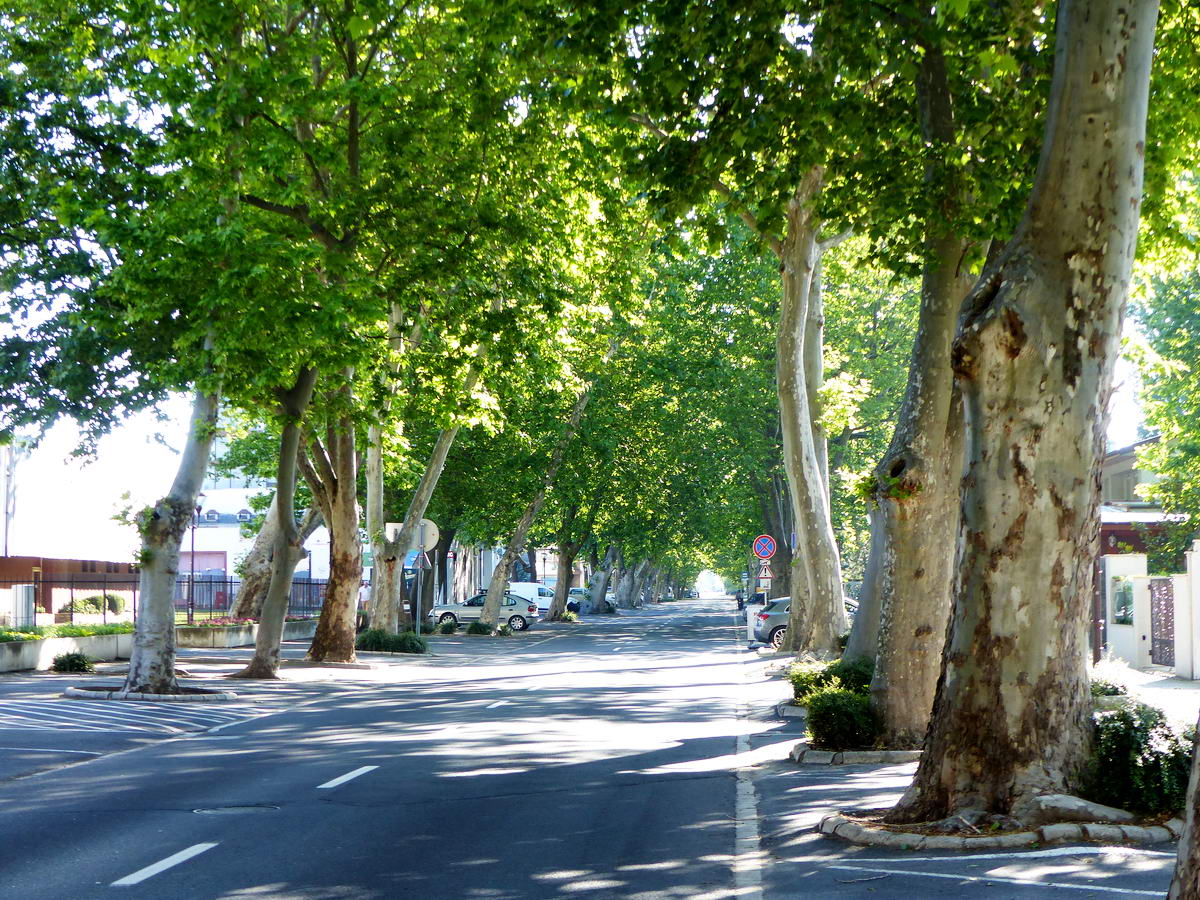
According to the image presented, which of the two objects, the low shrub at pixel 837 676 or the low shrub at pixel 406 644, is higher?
the low shrub at pixel 837 676

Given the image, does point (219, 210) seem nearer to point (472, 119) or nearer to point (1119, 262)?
point (472, 119)

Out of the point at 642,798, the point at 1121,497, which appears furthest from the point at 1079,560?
the point at 1121,497

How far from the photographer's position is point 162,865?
847cm

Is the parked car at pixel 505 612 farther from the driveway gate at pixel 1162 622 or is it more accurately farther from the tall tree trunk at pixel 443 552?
the driveway gate at pixel 1162 622

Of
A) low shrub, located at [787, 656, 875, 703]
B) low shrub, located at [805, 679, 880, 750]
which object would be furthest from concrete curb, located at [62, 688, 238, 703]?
low shrub, located at [805, 679, 880, 750]

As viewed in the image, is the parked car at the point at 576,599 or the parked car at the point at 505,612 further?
the parked car at the point at 576,599

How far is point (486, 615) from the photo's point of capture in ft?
168

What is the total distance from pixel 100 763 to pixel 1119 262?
34.8 ft

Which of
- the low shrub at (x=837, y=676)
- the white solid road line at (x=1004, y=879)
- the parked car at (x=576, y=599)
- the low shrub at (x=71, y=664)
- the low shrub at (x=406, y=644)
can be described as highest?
the low shrub at (x=837, y=676)

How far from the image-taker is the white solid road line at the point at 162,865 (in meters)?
7.98

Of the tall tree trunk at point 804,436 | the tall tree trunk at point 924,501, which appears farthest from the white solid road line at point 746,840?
the tall tree trunk at point 804,436

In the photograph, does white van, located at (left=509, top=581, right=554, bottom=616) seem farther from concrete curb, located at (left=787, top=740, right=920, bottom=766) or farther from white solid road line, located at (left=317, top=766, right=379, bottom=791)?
white solid road line, located at (left=317, top=766, right=379, bottom=791)

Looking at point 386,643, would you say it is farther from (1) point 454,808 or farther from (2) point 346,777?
(1) point 454,808

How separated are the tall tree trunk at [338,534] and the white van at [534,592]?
30383 millimetres
